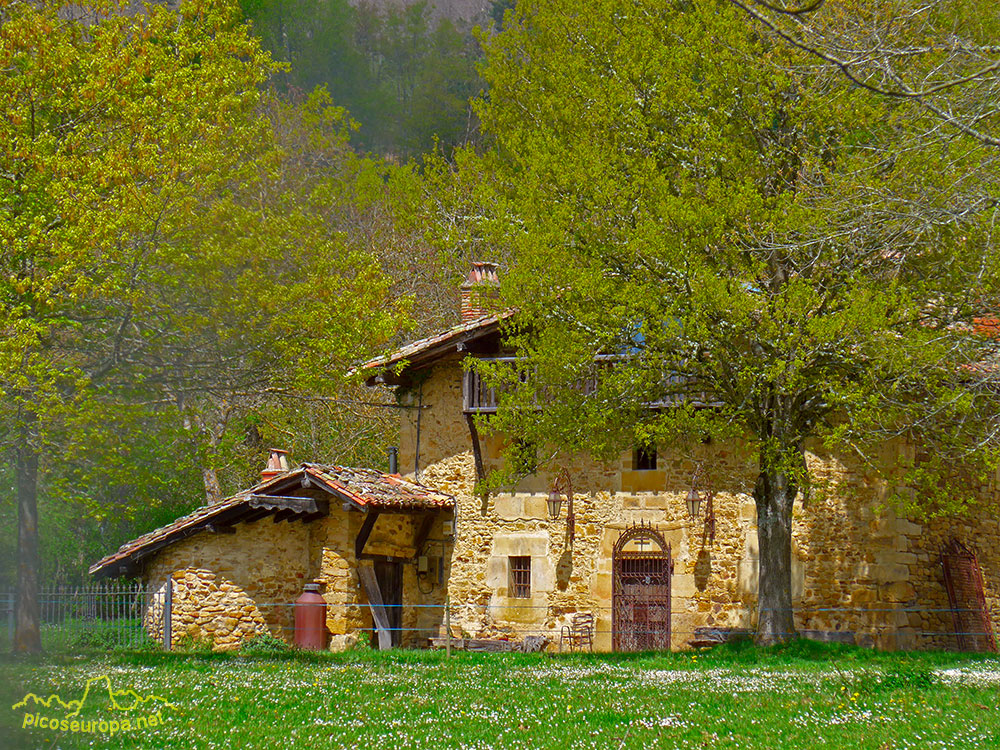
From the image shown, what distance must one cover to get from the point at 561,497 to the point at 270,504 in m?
5.85

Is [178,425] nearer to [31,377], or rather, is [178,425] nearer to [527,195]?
[31,377]

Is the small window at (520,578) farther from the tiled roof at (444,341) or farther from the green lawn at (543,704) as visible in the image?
the green lawn at (543,704)

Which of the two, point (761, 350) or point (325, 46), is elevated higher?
point (325, 46)

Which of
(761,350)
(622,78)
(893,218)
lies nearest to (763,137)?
(622,78)

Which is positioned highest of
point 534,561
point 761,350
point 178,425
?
point 761,350

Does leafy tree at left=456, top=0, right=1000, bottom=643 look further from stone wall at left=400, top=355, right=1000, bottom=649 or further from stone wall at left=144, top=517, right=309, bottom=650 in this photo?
stone wall at left=144, top=517, right=309, bottom=650

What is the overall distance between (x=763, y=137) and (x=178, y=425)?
1052cm

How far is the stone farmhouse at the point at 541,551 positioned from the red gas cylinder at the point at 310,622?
0.53 metres

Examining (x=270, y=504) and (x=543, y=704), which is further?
(x=270, y=504)

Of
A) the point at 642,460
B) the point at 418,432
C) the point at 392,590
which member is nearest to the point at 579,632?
the point at 642,460

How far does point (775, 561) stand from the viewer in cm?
1664

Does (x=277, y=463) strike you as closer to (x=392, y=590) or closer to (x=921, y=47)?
(x=392, y=590)

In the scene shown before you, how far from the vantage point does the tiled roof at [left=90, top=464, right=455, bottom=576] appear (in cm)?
1923

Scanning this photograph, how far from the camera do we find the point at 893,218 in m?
12.0
